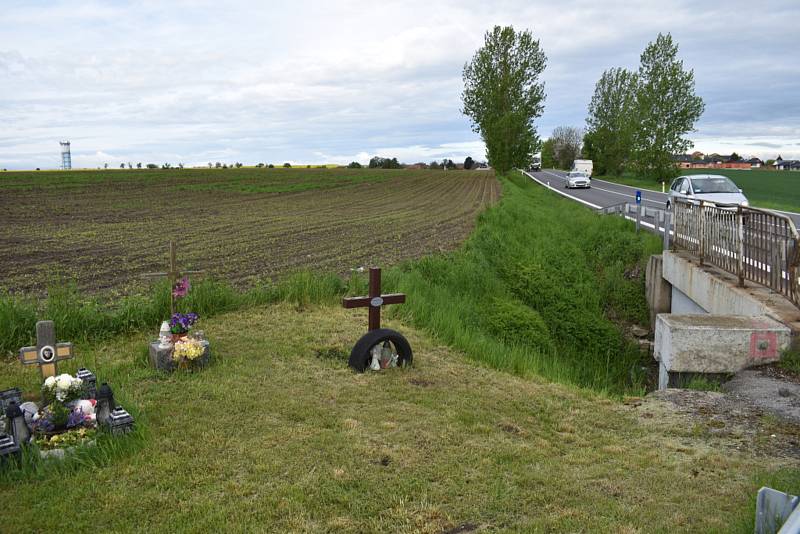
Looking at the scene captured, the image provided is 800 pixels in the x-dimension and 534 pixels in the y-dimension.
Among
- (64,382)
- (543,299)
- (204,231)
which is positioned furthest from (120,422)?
(204,231)

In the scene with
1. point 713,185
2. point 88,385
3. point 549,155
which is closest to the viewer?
point 88,385

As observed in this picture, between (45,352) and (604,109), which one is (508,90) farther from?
(45,352)

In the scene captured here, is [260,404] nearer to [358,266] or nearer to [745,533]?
[745,533]

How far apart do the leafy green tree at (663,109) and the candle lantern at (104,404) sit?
49.4 m

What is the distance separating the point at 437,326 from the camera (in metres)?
10.2

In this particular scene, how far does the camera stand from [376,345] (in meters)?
7.70

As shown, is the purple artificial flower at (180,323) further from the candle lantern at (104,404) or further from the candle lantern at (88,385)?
the candle lantern at (104,404)

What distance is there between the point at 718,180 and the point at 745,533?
1843 cm

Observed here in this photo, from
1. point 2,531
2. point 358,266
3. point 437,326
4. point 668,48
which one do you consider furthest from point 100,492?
point 668,48

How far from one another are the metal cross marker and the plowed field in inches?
234

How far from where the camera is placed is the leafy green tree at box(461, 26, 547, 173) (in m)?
59.4

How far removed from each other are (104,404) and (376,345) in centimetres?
311

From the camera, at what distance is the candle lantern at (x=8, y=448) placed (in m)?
4.90

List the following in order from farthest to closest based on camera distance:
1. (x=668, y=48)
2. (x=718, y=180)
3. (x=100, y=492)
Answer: (x=668, y=48)
(x=718, y=180)
(x=100, y=492)
